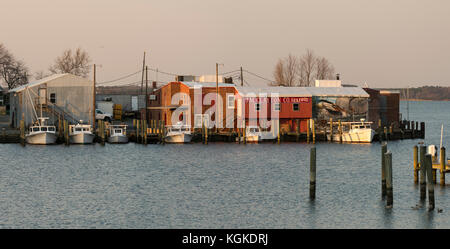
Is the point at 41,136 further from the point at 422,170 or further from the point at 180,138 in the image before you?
the point at 422,170

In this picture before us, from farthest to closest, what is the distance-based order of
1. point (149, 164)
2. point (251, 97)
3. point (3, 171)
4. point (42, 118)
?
point (251, 97) → point (42, 118) → point (149, 164) → point (3, 171)

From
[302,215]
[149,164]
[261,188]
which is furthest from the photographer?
[149,164]

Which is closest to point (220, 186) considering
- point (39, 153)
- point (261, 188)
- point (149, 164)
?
point (261, 188)

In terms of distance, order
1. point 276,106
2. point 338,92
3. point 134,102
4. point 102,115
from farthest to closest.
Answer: point 134,102
point 102,115
point 338,92
point 276,106

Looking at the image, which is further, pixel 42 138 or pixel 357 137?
pixel 357 137

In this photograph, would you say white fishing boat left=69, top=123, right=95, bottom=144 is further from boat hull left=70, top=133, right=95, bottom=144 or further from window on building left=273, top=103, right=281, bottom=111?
window on building left=273, top=103, right=281, bottom=111

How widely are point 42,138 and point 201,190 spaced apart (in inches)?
1442

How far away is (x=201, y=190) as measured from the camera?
160ft

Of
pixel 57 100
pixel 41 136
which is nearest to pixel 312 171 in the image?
pixel 41 136

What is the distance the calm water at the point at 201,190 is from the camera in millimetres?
38031

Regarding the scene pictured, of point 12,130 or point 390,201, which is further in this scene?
point 12,130

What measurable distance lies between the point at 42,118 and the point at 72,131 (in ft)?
19.2

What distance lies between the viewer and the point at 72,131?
3393 inches
